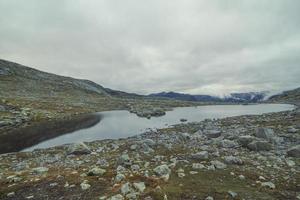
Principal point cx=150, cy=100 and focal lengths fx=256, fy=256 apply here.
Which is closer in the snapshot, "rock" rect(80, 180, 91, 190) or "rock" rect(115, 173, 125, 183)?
"rock" rect(80, 180, 91, 190)

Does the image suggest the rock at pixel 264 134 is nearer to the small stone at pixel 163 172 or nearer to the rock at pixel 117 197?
the small stone at pixel 163 172

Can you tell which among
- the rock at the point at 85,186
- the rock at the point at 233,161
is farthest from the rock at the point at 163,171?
the rock at the point at 233,161

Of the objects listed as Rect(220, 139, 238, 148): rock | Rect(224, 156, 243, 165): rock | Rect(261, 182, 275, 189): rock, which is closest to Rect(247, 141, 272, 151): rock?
Rect(220, 139, 238, 148): rock

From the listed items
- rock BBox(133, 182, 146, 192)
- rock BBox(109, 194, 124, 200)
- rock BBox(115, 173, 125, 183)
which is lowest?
rock BBox(109, 194, 124, 200)

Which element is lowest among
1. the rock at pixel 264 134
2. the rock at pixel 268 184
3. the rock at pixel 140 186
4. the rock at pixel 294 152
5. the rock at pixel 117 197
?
the rock at pixel 117 197

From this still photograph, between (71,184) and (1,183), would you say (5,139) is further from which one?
(71,184)

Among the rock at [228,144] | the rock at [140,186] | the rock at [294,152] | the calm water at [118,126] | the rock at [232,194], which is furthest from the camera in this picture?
the calm water at [118,126]

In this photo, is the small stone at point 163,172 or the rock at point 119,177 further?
the small stone at point 163,172

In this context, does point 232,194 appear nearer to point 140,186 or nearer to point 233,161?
point 140,186

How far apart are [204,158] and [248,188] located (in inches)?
230

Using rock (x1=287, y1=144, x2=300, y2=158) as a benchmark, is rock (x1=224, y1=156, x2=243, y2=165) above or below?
below

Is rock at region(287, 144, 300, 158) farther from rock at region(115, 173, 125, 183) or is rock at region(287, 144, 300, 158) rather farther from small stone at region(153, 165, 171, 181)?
rock at region(115, 173, 125, 183)

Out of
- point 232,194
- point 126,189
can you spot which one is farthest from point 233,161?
point 126,189

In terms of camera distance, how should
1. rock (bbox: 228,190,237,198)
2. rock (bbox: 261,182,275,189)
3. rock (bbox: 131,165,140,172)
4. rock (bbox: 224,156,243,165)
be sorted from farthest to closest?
1. rock (bbox: 224,156,243,165)
2. rock (bbox: 131,165,140,172)
3. rock (bbox: 261,182,275,189)
4. rock (bbox: 228,190,237,198)
